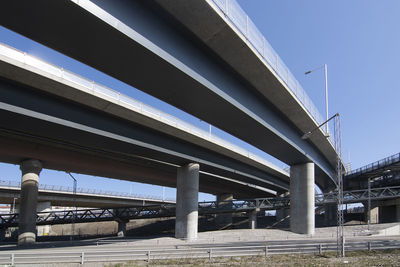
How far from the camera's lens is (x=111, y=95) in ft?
76.5

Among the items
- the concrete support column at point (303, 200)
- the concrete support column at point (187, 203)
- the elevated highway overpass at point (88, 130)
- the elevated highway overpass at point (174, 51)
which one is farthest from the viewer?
the concrete support column at point (303, 200)

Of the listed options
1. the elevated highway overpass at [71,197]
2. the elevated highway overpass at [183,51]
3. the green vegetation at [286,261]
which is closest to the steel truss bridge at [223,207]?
the elevated highway overpass at [71,197]

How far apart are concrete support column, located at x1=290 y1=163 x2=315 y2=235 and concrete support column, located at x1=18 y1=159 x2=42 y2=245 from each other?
31916mm

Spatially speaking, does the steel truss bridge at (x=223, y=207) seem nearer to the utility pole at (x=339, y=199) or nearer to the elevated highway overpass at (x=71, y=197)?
the elevated highway overpass at (x=71, y=197)

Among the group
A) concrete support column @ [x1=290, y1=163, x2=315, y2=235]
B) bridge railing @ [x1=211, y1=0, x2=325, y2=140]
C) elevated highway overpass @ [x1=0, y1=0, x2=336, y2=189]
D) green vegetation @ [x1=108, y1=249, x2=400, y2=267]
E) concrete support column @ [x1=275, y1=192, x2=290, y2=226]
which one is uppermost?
bridge railing @ [x1=211, y1=0, x2=325, y2=140]

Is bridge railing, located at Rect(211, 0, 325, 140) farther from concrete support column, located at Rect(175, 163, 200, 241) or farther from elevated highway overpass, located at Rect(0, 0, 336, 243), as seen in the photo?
concrete support column, located at Rect(175, 163, 200, 241)

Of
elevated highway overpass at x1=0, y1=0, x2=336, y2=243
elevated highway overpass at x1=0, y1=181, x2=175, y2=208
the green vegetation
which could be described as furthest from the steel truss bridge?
the green vegetation

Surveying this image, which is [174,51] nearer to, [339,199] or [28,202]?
[339,199]

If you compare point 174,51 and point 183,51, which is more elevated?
point 183,51

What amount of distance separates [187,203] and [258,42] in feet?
81.1

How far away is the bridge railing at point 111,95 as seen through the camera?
17.8 m

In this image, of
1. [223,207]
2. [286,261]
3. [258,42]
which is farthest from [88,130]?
[223,207]

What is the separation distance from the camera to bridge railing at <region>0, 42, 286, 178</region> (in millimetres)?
17844

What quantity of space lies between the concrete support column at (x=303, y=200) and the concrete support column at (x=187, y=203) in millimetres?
12331
